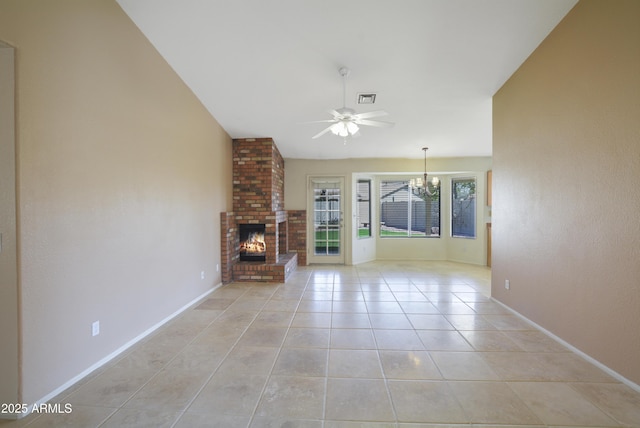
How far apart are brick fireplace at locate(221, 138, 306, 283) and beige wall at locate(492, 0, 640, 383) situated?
3.56 m

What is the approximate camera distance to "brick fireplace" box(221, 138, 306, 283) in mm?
4793

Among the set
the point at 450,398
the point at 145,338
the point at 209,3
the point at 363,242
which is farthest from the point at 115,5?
the point at 363,242

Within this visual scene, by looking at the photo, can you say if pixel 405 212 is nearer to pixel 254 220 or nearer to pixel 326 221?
pixel 326 221

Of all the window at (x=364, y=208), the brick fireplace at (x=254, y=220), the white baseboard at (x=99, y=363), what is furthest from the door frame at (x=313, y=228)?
the white baseboard at (x=99, y=363)

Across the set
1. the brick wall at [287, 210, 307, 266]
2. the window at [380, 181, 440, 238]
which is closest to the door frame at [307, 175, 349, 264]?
the brick wall at [287, 210, 307, 266]

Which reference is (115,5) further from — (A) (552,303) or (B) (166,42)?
(A) (552,303)

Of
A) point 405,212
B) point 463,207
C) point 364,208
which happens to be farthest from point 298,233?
point 463,207

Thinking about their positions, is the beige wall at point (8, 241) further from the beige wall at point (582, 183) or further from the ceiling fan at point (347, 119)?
the beige wall at point (582, 183)

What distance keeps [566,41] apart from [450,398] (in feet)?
10.0

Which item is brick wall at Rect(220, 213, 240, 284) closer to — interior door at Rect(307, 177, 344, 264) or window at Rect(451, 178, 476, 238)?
interior door at Rect(307, 177, 344, 264)

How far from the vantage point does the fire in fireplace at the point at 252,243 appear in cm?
519

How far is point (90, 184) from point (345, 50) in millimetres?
2608

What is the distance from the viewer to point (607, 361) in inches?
81.1

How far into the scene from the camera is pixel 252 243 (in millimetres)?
5234
